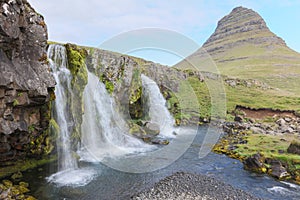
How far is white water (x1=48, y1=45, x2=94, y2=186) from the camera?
16.1 metres

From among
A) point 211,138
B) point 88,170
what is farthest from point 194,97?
point 88,170

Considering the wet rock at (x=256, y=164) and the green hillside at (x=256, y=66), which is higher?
the green hillside at (x=256, y=66)

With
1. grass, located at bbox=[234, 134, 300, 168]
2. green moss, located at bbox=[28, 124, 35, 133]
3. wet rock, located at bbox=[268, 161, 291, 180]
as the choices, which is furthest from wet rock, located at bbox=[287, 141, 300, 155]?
green moss, located at bbox=[28, 124, 35, 133]

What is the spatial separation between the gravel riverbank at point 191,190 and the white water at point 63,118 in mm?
5060

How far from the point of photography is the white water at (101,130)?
21.7 metres

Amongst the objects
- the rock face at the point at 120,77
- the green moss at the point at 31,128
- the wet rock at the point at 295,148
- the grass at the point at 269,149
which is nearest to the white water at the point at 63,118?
the green moss at the point at 31,128

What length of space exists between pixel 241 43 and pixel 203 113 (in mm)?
154490

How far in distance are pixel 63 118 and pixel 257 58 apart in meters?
149

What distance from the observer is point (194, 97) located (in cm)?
5794

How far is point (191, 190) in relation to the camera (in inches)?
546

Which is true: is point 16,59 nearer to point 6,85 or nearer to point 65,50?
point 6,85

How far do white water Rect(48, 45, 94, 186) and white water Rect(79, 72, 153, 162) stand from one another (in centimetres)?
207

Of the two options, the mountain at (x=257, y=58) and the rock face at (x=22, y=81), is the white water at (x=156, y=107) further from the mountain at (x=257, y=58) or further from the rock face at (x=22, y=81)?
the mountain at (x=257, y=58)

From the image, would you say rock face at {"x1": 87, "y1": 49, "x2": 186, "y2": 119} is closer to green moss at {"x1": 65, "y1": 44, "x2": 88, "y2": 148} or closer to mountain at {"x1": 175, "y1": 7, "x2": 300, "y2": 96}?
green moss at {"x1": 65, "y1": 44, "x2": 88, "y2": 148}
